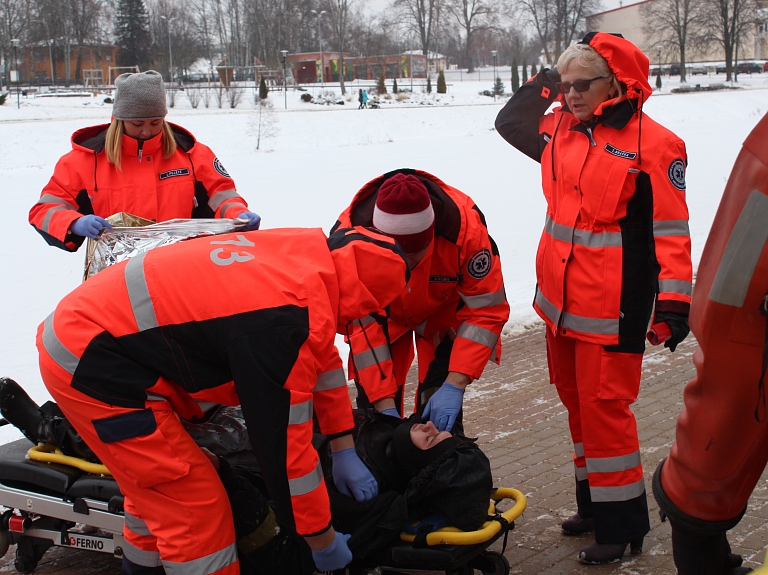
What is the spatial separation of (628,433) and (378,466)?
997 mm

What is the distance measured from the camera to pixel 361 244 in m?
2.48

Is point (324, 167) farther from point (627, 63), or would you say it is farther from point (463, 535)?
point (463, 535)

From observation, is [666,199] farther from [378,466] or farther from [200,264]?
[200,264]

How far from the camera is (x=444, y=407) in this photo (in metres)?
3.41

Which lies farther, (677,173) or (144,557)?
(677,173)

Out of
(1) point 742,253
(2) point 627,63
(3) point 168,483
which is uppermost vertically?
(2) point 627,63

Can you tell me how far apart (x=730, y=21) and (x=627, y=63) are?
6051 cm

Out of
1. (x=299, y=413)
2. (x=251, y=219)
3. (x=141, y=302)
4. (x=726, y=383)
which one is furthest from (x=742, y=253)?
(x=251, y=219)

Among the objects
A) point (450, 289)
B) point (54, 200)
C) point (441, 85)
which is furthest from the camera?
point (441, 85)

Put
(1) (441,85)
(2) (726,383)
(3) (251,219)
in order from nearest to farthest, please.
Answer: (2) (726,383)
(3) (251,219)
(1) (441,85)

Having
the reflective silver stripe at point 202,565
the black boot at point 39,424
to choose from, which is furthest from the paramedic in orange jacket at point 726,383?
the black boot at point 39,424

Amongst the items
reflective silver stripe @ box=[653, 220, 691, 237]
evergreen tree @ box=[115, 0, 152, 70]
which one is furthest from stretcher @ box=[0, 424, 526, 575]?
evergreen tree @ box=[115, 0, 152, 70]

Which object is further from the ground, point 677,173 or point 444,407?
point 677,173

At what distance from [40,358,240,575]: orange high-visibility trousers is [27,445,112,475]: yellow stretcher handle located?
2.36ft
